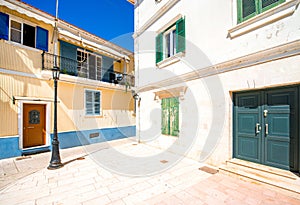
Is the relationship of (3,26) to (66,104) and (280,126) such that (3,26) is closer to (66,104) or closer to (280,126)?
(66,104)

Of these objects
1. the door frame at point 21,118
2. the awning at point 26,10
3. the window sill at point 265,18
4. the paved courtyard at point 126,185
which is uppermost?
the awning at point 26,10

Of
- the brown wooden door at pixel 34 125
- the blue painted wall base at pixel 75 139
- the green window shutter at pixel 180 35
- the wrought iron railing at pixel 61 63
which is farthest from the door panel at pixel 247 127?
the brown wooden door at pixel 34 125

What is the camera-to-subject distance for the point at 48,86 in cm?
847

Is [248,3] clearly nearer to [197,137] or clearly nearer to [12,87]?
[197,137]

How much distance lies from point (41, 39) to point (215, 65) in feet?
29.8

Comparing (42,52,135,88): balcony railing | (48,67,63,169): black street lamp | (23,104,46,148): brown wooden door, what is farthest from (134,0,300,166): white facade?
(23,104,46,148): brown wooden door

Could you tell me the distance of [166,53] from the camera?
791cm

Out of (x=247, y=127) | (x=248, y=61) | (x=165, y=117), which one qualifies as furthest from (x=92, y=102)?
(x=248, y=61)

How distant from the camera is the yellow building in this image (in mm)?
7059

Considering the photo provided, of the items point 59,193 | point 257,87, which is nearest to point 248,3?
point 257,87

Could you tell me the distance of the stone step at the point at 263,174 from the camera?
356cm

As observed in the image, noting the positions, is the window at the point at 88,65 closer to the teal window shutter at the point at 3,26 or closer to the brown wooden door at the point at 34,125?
the brown wooden door at the point at 34,125

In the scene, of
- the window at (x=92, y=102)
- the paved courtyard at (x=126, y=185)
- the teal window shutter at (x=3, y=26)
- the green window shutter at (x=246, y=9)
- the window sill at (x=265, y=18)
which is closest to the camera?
the paved courtyard at (x=126, y=185)

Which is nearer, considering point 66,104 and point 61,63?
Answer: point 66,104
